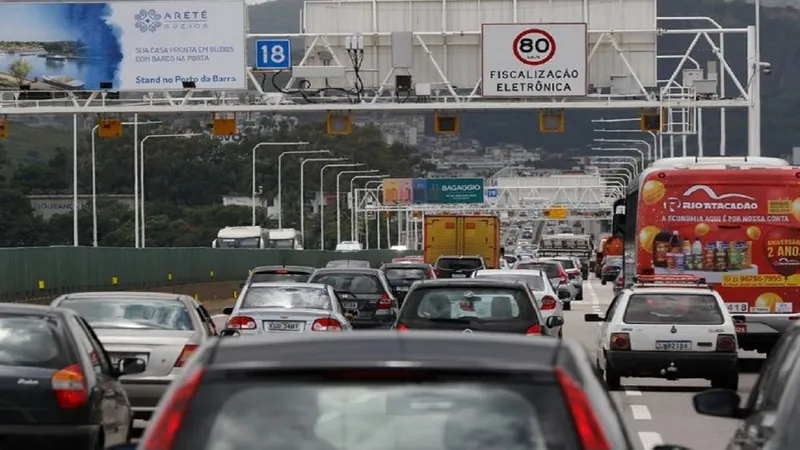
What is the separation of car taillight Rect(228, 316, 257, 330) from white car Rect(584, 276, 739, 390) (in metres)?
4.34

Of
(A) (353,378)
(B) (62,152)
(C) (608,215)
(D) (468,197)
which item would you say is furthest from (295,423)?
(C) (608,215)

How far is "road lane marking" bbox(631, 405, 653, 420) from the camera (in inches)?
768

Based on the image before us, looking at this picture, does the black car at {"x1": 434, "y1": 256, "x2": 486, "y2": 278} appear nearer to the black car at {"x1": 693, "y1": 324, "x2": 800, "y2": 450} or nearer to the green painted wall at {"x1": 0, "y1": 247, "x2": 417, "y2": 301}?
the green painted wall at {"x1": 0, "y1": 247, "x2": 417, "y2": 301}

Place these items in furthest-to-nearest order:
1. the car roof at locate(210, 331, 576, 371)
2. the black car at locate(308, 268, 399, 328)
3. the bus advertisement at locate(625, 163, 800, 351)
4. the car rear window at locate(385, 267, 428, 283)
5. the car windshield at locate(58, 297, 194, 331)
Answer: the car rear window at locate(385, 267, 428, 283) → the black car at locate(308, 268, 399, 328) → the bus advertisement at locate(625, 163, 800, 351) → the car windshield at locate(58, 297, 194, 331) → the car roof at locate(210, 331, 576, 371)

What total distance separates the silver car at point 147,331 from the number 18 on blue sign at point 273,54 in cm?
2649

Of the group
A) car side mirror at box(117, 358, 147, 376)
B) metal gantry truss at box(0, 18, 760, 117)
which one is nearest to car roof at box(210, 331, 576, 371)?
car side mirror at box(117, 358, 147, 376)

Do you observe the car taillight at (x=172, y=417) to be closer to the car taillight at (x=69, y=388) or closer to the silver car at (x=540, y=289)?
the car taillight at (x=69, y=388)

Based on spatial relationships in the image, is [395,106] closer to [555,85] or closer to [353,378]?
[555,85]

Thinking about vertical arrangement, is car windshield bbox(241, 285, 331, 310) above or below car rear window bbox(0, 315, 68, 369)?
below

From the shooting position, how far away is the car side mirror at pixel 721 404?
9.04 metres

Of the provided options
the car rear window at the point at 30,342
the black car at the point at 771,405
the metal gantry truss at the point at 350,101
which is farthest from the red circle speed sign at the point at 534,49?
the black car at the point at 771,405

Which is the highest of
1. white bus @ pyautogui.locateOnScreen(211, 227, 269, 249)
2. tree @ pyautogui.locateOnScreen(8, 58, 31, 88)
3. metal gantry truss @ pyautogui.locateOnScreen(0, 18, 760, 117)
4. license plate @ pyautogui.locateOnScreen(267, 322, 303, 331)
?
tree @ pyautogui.locateOnScreen(8, 58, 31, 88)

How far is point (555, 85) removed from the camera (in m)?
45.1

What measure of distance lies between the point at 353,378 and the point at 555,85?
3967 centimetres
